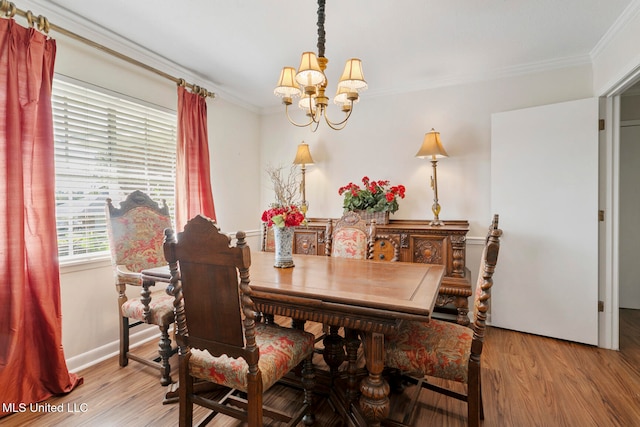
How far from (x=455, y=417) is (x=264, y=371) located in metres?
1.22

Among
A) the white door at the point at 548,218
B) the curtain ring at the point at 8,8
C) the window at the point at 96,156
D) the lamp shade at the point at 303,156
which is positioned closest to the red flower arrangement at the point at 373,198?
the lamp shade at the point at 303,156

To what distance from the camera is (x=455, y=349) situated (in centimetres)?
150

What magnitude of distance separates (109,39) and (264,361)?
2726 millimetres

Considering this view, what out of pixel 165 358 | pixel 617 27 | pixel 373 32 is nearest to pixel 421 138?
pixel 373 32

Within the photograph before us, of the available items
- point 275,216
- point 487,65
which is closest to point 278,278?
point 275,216

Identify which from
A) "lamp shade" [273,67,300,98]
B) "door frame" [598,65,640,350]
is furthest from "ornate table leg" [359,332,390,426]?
"door frame" [598,65,640,350]

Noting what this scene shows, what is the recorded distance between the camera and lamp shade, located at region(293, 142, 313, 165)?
381 centimetres

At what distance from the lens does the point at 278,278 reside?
1805 millimetres

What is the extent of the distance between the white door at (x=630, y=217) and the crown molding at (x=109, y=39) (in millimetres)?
4788

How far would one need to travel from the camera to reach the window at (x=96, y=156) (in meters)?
2.31

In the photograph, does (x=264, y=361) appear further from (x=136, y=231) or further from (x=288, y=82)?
(x=136, y=231)

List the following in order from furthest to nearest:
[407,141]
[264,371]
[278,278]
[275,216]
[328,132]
→ [328,132], [407,141], [275,216], [278,278], [264,371]

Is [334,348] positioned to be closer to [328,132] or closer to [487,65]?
[328,132]

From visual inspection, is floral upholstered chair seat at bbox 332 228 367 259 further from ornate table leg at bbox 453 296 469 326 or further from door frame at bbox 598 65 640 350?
door frame at bbox 598 65 640 350
